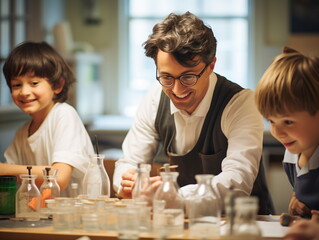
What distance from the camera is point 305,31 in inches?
224

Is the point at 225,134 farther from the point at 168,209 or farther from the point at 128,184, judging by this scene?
the point at 168,209

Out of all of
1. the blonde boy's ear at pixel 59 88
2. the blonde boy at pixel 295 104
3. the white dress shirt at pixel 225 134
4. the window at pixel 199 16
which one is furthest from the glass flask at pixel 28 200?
the window at pixel 199 16

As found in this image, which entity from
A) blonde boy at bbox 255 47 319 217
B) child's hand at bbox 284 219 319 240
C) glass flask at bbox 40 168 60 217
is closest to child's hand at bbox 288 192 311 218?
Result: blonde boy at bbox 255 47 319 217

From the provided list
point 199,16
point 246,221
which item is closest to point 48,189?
point 246,221

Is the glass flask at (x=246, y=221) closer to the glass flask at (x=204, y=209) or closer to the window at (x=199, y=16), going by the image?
the glass flask at (x=204, y=209)

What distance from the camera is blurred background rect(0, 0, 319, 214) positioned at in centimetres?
551

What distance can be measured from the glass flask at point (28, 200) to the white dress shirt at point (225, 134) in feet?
1.43

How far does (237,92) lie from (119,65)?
3.80m

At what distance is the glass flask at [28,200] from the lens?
6.49 feet

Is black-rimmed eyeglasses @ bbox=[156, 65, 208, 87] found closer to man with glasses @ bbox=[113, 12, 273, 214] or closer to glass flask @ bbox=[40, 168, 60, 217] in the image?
man with glasses @ bbox=[113, 12, 273, 214]

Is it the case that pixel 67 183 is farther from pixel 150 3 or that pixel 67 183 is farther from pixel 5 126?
pixel 150 3

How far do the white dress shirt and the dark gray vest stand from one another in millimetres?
25

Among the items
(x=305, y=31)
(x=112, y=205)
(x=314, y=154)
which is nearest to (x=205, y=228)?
(x=112, y=205)

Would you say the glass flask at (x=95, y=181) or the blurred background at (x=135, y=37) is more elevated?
the blurred background at (x=135, y=37)
